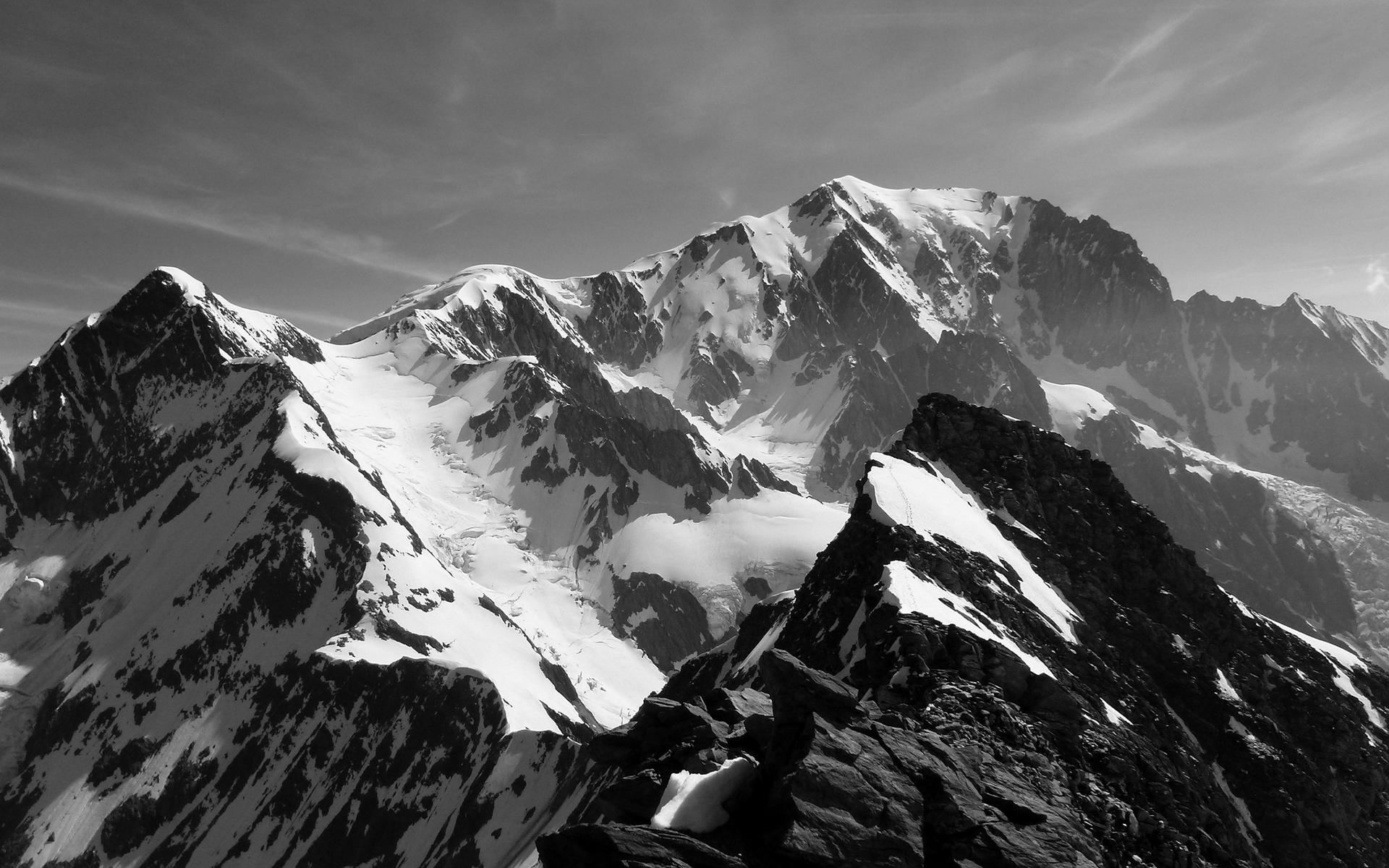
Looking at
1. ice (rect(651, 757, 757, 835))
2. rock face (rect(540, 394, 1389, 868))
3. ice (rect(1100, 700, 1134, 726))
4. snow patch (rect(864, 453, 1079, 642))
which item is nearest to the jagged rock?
rock face (rect(540, 394, 1389, 868))

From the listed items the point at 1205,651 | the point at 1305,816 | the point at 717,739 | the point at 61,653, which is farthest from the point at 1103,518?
the point at 61,653

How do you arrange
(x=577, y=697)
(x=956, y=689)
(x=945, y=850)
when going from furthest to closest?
(x=577, y=697) < (x=956, y=689) < (x=945, y=850)

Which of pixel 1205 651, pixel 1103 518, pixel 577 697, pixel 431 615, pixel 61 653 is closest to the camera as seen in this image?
pixel 1205 651

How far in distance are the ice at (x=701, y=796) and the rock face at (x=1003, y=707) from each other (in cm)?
30

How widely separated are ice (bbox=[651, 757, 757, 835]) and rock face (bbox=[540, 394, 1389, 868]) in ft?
0.97

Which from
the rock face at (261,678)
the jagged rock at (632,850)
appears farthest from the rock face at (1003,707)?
→ the rock face at (261,678)

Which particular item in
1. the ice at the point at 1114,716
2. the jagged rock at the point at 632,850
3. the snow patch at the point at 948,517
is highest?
the snow patch at the point at 948,517

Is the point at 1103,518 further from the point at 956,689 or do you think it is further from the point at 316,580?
the point at 316,580

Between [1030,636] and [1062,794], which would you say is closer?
[1062,794]

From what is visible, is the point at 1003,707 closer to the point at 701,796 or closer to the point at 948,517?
the point at 701,796

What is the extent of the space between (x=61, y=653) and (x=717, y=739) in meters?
182

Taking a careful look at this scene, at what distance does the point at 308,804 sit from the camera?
118812 mm

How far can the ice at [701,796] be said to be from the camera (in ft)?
83.3

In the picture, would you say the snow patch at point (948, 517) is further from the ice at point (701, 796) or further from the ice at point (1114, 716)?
the ice at point (701, 796)
